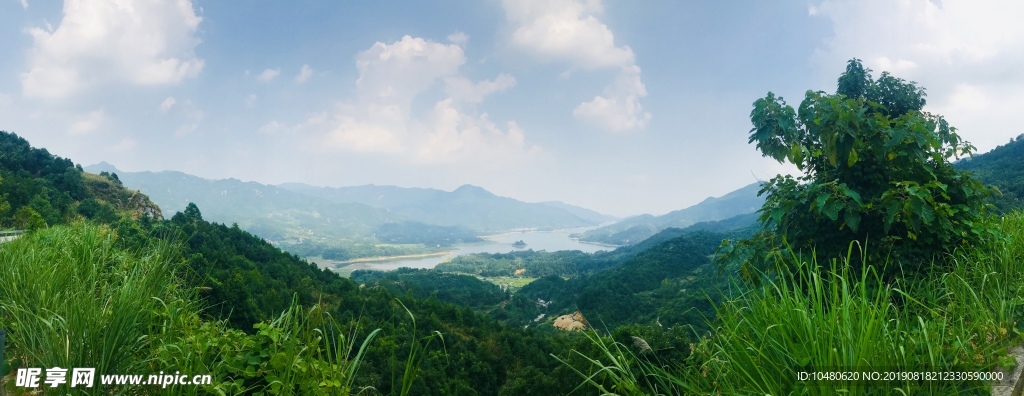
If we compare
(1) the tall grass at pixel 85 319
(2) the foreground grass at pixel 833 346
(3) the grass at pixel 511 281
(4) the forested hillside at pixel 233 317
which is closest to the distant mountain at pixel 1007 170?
(2) the foreground grass at pixel 833 346

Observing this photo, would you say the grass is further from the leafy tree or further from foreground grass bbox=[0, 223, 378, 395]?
foreground grass bbox=[0, 223, 378, 395]

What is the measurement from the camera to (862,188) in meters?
3.52

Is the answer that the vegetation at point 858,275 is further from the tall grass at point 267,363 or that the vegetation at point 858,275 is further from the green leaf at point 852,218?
the tall grass at point 267,363

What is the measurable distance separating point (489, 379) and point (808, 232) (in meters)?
27.1

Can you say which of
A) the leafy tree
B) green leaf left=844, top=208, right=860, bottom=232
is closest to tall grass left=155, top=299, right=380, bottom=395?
green leaf left=844, top=208, right=860, bottom=232

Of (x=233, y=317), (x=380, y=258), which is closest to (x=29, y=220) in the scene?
(x=233, y=317)

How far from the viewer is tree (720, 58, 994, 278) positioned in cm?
306

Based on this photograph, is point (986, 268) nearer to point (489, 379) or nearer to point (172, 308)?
point (172, 308)

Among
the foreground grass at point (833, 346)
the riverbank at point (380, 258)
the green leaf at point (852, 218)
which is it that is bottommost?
the riverbank at point (380, 258)

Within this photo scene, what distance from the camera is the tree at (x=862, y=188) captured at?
3061 millimetres

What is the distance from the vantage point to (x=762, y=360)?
169 cm

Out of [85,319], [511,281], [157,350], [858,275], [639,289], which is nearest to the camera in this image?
[85,319]

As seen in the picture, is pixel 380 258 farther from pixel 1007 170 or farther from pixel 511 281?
pixel 1007 170

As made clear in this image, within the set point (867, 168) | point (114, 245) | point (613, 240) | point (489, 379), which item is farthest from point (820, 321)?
A: point (613, 240)
